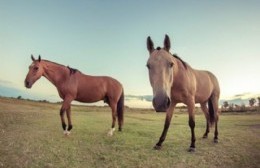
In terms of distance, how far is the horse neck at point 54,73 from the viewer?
830 cm

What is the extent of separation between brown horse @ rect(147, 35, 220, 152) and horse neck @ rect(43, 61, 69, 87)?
3373 mm

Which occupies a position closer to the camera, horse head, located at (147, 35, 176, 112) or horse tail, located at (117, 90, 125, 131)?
horse head, located at (147, 35, 176, 112)

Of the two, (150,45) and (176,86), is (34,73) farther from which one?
(176,86)

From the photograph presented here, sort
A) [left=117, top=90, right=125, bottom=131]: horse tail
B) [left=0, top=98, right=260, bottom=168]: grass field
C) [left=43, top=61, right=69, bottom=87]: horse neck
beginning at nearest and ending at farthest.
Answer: [left=0, top=98, right=260, bottom=168]: grass field → [left=43, top=61, right=69, bottom=87]: horse neck → [left=117, top=90, right=125, bottom=131]: horse tail

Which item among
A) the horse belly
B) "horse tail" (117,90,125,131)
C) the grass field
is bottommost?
the grass field

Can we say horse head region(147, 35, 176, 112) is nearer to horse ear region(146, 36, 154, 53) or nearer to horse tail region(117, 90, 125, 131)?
horse ear region(146, 36, 154, 53)

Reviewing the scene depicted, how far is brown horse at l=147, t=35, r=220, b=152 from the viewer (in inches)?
206

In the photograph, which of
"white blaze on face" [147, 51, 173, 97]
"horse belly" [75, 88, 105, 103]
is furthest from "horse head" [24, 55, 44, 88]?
"white blaze on face" [147, 51, 173, 97]

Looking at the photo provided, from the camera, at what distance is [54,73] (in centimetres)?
834

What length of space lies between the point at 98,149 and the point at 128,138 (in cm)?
168

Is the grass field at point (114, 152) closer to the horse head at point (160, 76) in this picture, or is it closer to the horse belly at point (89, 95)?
the horse belly at point (89, 95)

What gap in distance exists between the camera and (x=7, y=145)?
277 inches

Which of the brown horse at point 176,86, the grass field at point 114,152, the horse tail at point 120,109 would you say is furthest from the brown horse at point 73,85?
the brown horse at point 176,86

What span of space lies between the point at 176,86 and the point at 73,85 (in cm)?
336
